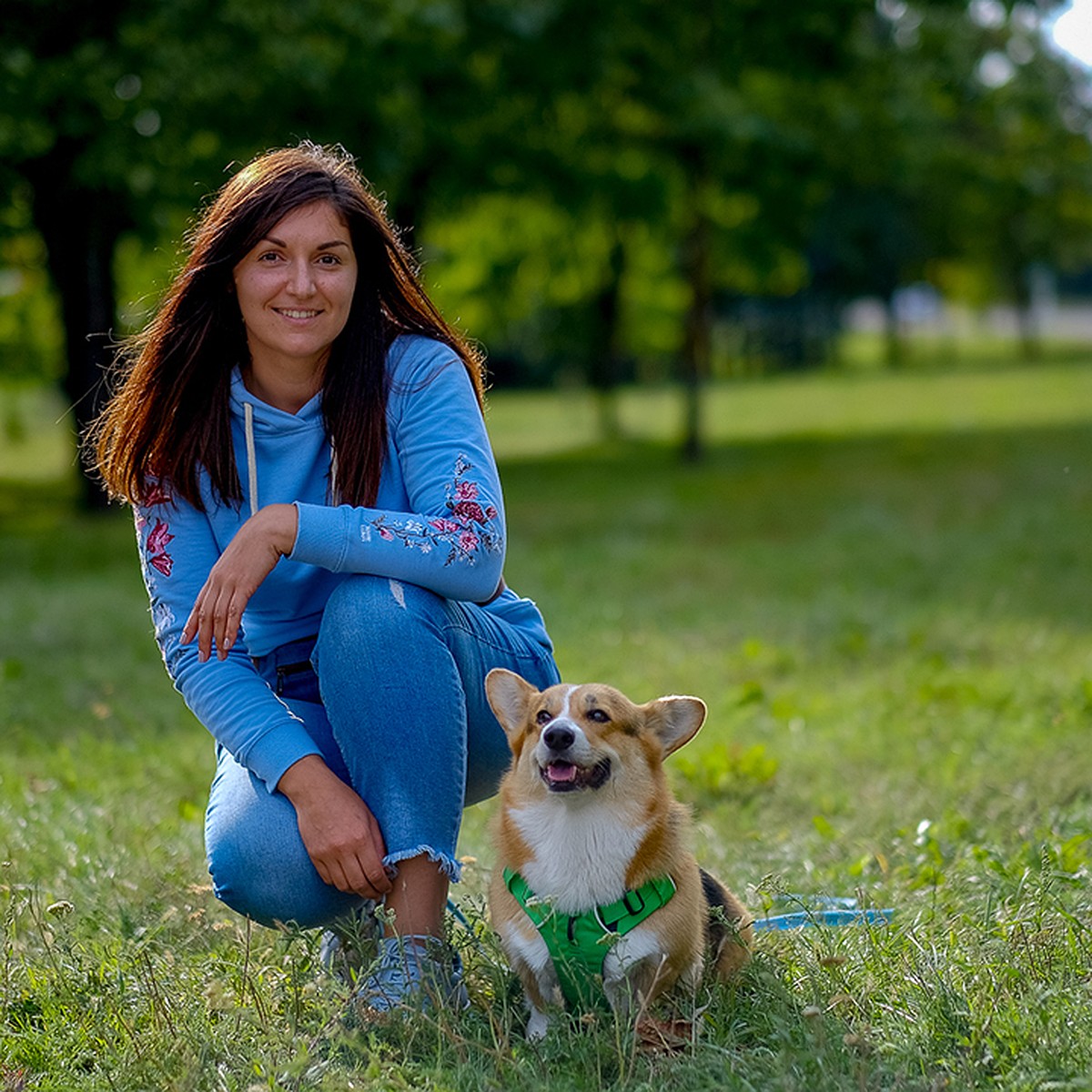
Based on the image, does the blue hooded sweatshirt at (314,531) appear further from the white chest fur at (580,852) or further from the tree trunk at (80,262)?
the tree trunk at (80,262)

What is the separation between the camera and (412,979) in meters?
2.98

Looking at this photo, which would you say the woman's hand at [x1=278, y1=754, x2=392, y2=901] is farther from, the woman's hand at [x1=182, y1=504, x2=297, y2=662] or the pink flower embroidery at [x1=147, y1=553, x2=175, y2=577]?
the pink flower embroidery at [x1=147, y1=553, x2=175, y2=577]

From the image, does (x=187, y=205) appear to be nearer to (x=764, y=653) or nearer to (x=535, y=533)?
(x=535, y=533)

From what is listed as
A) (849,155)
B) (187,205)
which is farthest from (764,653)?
(849,155)

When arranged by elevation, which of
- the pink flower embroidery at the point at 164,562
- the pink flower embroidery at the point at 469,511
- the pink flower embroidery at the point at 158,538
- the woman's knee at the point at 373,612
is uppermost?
the pink flower embroidery at the point at 469,511

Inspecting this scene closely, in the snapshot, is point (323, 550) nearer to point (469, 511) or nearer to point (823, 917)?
point (469, 511)

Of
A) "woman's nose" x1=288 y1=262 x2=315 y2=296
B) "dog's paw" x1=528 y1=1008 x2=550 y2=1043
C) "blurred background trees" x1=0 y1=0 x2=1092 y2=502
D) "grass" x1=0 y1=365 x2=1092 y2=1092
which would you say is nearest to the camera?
"grass" x1=0 y1=365 x2=1092 y2=1092

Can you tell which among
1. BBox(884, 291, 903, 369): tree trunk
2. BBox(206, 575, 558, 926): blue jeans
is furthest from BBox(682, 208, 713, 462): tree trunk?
BBox(884, 291, 903, 369): tree trunk

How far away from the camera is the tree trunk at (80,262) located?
1192 centimetres

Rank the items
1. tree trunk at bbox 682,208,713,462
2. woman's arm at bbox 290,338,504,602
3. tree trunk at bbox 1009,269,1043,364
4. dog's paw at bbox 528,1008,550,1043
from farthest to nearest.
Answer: tree trunk at bbox 1009,269,1043,364
tree trunk at bbox 682,208,713,462
woman's arm at bbox 290,338,504,602
dog's paw at bbox 528,1008,550,1043

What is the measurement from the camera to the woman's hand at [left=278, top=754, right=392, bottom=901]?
3000 millimetres

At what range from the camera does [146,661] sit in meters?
7.31

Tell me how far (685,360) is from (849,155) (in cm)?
304

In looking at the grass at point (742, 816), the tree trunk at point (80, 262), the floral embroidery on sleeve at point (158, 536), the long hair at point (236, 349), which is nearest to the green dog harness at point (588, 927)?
the grass at point (742, 816)
